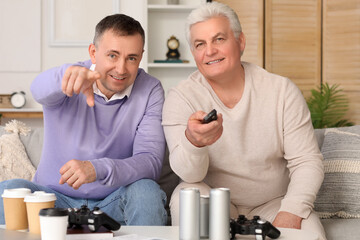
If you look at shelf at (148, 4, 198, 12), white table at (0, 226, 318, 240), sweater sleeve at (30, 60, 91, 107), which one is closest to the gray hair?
sweater sleeve at (30, 60, 91, 107)

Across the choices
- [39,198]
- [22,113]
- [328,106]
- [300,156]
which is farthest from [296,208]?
[22,113]

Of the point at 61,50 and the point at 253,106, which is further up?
the point at 61,50

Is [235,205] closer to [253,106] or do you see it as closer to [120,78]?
[253,106]

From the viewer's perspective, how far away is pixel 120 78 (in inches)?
80.5

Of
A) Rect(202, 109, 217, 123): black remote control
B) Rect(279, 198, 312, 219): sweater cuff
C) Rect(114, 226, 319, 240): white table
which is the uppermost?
Rect(202, 109, 217, 123): black remote control

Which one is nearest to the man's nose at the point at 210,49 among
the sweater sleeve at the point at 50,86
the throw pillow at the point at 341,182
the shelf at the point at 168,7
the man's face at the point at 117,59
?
the man's face at the point at 117,59

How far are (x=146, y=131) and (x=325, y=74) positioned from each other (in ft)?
10.6

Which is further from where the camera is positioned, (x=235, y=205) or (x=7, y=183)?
(x=235, y=205)

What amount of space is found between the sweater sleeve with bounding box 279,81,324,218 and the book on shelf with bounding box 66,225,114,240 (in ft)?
2.42

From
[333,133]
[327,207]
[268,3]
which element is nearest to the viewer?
[327,207]

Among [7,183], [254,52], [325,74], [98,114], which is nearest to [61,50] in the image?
[254,52]

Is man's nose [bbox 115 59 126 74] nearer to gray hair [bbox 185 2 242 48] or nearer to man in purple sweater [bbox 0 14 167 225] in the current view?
man in purple sweater [bbox 0 14 167 225]

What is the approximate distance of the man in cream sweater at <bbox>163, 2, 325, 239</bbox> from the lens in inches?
79.2

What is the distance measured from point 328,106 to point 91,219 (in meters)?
3.68
